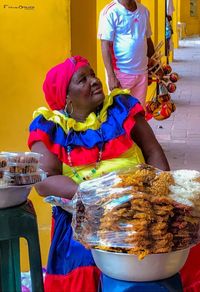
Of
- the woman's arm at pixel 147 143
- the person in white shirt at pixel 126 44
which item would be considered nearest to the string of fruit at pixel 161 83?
the person in white shirt at pixel 126 44

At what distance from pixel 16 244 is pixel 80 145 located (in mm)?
510

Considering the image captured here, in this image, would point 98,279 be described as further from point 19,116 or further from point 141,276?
point 19,116

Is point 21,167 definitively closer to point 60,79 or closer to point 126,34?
point 60,79

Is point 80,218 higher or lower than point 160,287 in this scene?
higher

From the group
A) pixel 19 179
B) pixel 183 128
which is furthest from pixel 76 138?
pixel 183 128

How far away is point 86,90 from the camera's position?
2.78m

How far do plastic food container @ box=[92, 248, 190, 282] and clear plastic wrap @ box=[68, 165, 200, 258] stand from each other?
0.02 metres

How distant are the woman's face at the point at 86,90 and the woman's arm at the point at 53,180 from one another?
27 cm

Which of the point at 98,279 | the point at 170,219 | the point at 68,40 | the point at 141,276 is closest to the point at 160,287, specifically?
the point at 141,276

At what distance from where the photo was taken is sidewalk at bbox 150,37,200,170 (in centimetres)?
658

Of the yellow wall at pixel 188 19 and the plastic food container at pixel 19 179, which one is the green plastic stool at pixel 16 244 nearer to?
the plastic food container at pixel 19 179

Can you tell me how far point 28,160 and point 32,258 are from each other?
15.0 inches

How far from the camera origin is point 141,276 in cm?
198

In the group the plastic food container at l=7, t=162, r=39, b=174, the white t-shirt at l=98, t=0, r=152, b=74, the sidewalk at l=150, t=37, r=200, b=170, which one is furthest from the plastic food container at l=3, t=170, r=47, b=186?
the sidewalk at l=150, t=37, r=200, b=170
